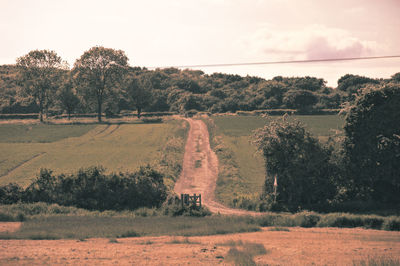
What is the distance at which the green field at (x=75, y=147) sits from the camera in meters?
51.0

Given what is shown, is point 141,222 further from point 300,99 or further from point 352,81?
point 352,81

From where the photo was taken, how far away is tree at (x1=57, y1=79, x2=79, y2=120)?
114 metres

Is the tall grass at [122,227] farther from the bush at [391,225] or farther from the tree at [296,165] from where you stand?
the bush at [391,225]

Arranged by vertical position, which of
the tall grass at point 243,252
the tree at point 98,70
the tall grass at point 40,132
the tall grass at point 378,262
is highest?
the tree at point 98,70

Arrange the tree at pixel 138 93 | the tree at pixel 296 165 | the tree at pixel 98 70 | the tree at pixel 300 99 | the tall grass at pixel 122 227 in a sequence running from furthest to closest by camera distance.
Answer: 1. the tree at pixel 300 99
2. the tree at pixel 138 93
3. the tree at pixel 98 70
4. the tree at pixel 296 165
5. the tall grass at pixel 122 227

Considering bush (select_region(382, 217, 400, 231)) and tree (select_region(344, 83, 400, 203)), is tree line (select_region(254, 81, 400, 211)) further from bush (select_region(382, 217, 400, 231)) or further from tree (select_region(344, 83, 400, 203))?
bush (select_region(382, 217, 400, 231))

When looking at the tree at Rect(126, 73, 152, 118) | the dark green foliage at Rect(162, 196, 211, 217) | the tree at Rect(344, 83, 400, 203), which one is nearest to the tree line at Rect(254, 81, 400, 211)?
the tree at Rect(344, 83, 400, 203)

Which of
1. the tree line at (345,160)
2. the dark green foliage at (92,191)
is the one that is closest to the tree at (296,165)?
the tree line at (345,160)

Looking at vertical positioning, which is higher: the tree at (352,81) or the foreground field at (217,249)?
the tree at (352,81)

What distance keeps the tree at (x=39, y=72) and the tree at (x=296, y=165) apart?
302ft

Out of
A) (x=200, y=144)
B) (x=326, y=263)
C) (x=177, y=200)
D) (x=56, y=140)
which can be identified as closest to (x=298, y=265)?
(x=326, y=263)

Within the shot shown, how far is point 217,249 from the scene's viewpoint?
2095 cm

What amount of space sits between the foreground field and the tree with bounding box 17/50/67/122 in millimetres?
96438

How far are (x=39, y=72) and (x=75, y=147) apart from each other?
52468 millimetres
